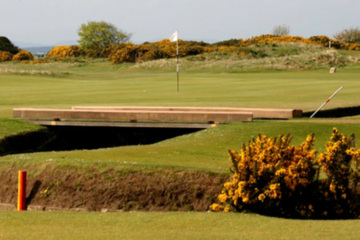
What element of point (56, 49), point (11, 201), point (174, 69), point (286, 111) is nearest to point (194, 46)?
point (174, 69)

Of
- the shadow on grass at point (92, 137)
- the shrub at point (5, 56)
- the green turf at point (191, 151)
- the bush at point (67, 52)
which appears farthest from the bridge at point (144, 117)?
the bush at point (67, 52)

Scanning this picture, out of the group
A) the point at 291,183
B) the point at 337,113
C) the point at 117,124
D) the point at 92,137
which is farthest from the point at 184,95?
the point at 291,183

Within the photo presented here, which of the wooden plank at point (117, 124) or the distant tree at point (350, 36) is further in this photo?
the distant tree at point (350, 36)

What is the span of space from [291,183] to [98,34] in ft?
462

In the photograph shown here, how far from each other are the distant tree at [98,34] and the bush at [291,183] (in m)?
134

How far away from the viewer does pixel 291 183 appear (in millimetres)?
13273

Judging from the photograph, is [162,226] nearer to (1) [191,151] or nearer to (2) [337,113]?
(1) [191,151]

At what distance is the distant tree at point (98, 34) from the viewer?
149125 mm

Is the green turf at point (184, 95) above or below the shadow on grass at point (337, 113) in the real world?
below

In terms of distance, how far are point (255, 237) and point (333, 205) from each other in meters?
3.44

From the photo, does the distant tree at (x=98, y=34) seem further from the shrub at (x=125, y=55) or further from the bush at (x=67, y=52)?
the shrub at (x=125, y=55)

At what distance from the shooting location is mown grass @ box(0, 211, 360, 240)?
1062 centimetres

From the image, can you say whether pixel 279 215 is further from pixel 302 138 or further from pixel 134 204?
pixel 302 138

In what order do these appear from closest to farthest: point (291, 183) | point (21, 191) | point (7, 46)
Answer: point (291, 183), point (21, 191), point (7, 46)
